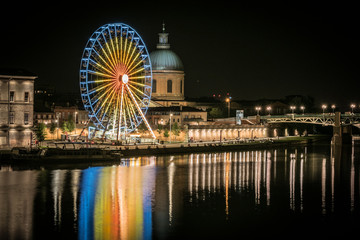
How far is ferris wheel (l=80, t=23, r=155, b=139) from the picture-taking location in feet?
225

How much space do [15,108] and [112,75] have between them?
36.0ft

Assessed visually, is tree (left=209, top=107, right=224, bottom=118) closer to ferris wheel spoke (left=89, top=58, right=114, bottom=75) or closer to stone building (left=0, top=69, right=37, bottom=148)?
ferris wheel spoke (left=89, top=58, right=114, bottom=75)

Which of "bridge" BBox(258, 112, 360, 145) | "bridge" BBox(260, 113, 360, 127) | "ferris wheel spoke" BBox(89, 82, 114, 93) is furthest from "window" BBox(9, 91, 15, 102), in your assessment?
"bridge" BBox(260, 113, 360, 127)

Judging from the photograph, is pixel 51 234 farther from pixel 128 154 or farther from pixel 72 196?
pixel 128 154

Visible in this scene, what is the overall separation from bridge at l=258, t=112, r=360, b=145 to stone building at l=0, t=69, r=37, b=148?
4892 cm

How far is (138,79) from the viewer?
77938mm

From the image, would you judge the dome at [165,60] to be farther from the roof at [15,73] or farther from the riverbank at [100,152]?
the roof at [15,73]

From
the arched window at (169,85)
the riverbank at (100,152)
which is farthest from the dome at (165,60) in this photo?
the riverbank at (100,152)

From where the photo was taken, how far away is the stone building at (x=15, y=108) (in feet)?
208

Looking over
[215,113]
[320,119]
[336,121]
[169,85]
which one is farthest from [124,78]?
[215,113]

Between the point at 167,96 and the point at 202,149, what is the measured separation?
41315 millimetres

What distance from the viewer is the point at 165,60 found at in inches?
4582

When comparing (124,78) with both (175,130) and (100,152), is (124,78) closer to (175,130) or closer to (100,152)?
(100,152)

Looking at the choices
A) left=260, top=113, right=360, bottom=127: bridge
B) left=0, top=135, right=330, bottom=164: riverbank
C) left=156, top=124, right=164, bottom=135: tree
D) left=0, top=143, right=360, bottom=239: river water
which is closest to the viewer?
left=0, top=143, right=360, bottom=239: river water
